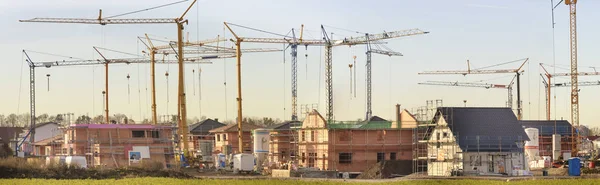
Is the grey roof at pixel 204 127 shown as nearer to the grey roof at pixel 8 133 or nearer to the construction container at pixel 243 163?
the grey roof at pixel 8 133

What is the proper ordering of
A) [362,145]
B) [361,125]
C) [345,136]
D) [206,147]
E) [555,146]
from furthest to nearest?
[206,147] < [555,146] < [361,125] < [345,136] < [362,145]

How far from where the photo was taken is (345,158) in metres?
87.2

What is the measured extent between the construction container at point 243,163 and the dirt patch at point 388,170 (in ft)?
29.5

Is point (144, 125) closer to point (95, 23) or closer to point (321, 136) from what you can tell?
point (321, 136)

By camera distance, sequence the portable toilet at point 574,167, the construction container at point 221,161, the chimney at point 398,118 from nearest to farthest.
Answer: the portable toilet at point 574,167
the chimney at point 398,118
the construction container at point 221,161

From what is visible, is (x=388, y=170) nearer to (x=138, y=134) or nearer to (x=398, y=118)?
(x=398, y=118)

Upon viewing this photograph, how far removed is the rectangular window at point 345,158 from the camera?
87.1 m

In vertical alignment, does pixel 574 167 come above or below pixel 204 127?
below

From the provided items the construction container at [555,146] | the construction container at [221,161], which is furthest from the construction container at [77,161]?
the construction container at [555,146]

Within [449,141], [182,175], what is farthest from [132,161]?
[449,141]

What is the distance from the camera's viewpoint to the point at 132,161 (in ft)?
271

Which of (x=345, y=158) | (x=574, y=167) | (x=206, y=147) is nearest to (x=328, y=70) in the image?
(x=206, y=147)

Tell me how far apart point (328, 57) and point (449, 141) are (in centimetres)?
4509

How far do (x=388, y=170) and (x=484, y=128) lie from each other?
8234mm
